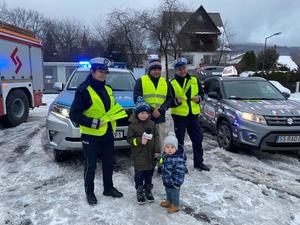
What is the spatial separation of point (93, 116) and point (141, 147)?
0.69 meters

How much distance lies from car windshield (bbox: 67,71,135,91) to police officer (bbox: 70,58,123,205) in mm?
2760

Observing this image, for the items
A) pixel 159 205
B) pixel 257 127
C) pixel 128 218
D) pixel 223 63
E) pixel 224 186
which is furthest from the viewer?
pixel 223 63

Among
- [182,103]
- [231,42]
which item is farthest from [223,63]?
[182,103]

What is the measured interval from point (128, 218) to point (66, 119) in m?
2.24

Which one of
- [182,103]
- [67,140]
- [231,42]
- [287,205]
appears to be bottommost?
[287,205]

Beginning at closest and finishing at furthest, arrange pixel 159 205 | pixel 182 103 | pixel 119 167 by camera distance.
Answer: pixel 159 205
pixel 182 103
pixel 119 167

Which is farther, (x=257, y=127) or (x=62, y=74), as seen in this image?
(x=62, y=74)

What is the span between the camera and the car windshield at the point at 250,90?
742 cm

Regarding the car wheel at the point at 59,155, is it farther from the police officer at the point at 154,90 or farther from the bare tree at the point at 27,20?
the bare tree at the point at 27,20

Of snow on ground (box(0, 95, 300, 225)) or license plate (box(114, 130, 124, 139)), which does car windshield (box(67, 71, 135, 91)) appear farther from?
license plate (box(114, 130, 124, 139))

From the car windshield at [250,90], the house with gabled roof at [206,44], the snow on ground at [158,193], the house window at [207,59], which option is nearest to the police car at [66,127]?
the snow on ground at [158,193]

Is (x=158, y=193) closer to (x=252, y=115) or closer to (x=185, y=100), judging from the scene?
(x=185, y=100)

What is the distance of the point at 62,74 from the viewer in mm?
27688

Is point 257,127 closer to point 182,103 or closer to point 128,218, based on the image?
Answer: point 182,103
